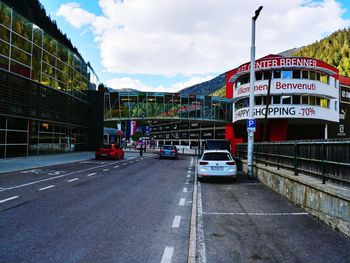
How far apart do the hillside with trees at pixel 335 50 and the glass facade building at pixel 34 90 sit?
388 feet

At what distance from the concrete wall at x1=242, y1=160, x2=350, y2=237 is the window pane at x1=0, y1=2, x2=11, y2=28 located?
21335mm

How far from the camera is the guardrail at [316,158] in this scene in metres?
7.35

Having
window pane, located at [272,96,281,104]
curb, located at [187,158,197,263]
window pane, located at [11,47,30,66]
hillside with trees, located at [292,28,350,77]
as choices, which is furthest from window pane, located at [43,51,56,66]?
hillside with trees, located at [292,28,350,77]

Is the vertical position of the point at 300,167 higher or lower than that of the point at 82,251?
higher

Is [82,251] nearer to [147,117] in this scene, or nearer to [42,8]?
[42,8]

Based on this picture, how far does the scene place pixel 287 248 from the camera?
536 centimetres

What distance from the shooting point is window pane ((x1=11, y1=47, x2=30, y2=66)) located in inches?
933

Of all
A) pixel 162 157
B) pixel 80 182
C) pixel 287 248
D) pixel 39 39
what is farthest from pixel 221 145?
pixel 287 248

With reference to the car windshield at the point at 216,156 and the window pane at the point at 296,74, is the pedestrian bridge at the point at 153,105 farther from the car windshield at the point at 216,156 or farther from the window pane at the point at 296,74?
the car windshield at the point at 216,156

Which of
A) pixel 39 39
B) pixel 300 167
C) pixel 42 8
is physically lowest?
pixel 300 167

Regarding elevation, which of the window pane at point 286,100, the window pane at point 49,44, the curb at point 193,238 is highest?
the window pane at point 49,44

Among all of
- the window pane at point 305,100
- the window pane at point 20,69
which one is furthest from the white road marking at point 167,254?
the window pane at point 305,100

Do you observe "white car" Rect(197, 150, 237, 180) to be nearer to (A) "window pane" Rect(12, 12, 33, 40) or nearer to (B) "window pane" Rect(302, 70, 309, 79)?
(A) "window pane" Rect(12, 12, 33, 40)

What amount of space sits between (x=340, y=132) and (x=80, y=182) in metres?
49.2
